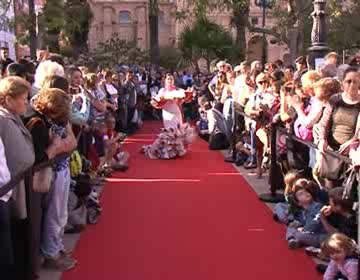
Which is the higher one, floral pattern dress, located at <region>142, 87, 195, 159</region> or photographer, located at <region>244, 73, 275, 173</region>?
photographer, located at <region>244, 73, 275, 173</region>

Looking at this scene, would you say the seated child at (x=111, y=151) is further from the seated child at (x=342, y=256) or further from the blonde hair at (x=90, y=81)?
the seated child at (x=342, y=256)

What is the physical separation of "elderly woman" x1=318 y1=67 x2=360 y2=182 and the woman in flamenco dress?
6.68 metres

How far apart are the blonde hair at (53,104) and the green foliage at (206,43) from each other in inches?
1095

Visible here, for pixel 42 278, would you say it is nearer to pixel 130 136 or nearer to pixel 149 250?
pixel 149 250

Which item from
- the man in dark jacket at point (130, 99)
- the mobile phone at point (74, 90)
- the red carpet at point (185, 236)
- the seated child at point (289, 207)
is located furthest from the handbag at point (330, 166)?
the man in dark jacket at point (130, 99)

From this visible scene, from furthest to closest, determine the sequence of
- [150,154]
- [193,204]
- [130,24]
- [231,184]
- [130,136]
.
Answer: [130,24], [130,136], [150,154], [231,184], [193,204]

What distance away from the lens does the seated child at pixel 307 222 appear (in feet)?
21.9

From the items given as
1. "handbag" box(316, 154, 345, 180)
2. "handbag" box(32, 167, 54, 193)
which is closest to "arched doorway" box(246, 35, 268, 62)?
"handbag" box(316, 154, 345, 180)

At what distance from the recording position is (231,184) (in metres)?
10.5

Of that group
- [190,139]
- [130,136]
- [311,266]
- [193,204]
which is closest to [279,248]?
[311,266]

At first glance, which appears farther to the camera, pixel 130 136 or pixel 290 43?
pixel 290 43

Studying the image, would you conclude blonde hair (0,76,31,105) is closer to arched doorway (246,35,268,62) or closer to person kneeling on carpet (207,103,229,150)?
person kneeling on carpet (207,103,229,150)

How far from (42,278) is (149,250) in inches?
49.1

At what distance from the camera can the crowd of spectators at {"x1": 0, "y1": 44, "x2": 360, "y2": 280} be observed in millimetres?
5160
